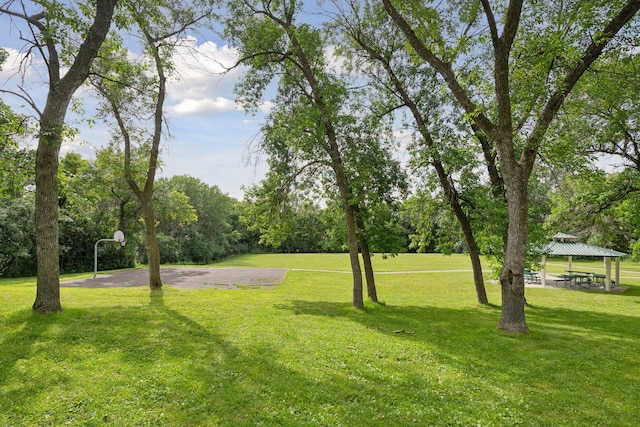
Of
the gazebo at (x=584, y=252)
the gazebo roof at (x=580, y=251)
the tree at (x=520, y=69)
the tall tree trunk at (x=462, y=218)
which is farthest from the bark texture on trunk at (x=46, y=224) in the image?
the gazebo roof at (x=580, y=251)

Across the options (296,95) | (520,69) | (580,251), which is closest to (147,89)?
(296,95)

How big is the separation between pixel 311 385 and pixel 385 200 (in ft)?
28.8

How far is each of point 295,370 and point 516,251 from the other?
217 inches

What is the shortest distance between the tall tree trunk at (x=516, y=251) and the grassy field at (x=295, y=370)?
468 mm

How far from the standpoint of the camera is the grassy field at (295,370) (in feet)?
13.6

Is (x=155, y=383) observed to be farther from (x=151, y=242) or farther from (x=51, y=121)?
(x=151, y=242)

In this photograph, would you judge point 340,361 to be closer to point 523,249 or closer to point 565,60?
point 523,249

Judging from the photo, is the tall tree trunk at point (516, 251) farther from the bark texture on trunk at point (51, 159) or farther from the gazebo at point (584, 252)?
the gazebo at point (584, 252)

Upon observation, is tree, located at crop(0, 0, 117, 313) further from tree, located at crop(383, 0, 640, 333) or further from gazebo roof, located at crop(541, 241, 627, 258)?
gazebo roof, located at crop(541, 241, 627, 258)

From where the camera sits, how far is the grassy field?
13.6 feet

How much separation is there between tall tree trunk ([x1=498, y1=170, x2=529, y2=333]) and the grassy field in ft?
1.53

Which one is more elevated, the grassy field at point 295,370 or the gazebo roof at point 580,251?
the gazebo roof at point 580,251

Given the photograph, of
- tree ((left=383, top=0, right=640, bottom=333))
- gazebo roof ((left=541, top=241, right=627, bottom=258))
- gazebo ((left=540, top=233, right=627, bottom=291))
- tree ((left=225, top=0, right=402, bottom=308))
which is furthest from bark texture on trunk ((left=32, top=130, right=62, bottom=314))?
gazebo roof ((left=541, top=241, right=627, bottom=258))

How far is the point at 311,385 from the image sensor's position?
496cm
